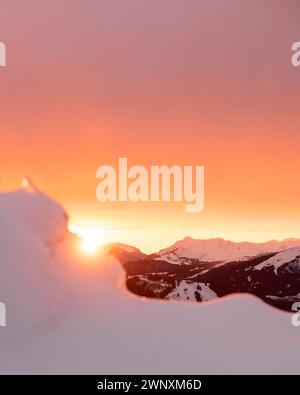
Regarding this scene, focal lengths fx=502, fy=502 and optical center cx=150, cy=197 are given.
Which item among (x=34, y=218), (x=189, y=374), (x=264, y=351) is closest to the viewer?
(x=189, y=374)

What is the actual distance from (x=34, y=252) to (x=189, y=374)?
516cm

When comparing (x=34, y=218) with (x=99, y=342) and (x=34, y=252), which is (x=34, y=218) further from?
(x=99, y=342)

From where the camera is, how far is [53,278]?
13.6 m

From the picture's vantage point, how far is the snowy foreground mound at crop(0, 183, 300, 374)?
42.1ft

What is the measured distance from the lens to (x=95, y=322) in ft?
44.4

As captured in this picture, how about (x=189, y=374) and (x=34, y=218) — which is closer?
(x=189, y=374)

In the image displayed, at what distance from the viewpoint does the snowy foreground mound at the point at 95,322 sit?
506 inches

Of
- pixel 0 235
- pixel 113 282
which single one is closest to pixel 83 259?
pixel 113 282

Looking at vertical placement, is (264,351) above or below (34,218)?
below

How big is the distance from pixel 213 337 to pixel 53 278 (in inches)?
182

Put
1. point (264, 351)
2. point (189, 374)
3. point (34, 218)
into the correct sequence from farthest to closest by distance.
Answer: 1. point (34, 218)
2. point (264, 351)
3. point (189, 374)
